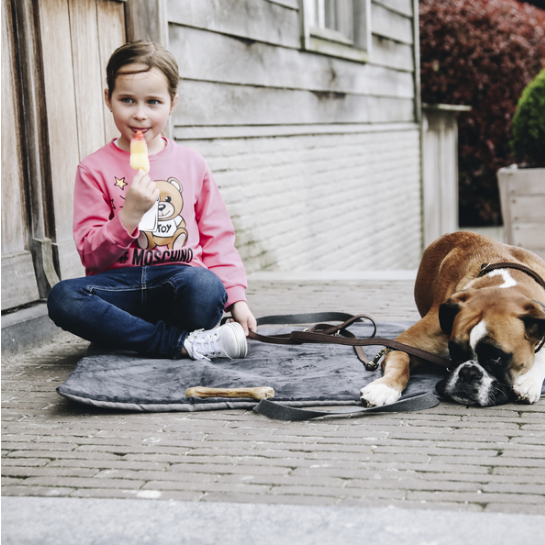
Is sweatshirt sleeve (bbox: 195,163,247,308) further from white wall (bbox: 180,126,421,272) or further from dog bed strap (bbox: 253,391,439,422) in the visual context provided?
white wall (bbox: 180,126,421,272)

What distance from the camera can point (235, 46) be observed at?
18.6ft

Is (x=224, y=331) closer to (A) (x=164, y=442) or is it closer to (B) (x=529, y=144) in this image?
(A) (x=164, y=442)

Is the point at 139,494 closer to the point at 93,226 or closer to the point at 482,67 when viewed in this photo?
the point at 93,226

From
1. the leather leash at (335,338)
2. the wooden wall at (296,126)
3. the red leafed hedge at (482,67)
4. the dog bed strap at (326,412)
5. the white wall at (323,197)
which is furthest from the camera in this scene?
the red leafed hedge at (482,67)

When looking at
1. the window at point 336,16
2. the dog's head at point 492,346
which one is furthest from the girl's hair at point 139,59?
the window at point 336,16

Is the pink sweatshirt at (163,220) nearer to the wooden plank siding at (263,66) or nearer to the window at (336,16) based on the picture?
the wooden plank siding at (263,66)

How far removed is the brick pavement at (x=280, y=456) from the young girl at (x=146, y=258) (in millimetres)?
422

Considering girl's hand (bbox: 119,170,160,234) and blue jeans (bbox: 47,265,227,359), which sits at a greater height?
girl's hand (bbox: 119,170,160,234)

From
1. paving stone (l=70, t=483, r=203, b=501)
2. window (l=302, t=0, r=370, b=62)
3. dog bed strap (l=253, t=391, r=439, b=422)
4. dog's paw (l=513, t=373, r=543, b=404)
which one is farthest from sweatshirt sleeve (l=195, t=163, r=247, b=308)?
window (l=302, t=0, r=370, b=62)

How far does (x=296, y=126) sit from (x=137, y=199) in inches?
165

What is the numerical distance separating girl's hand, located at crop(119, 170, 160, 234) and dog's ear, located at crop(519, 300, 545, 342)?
1.43 meters

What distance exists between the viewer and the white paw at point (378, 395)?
2.58 m

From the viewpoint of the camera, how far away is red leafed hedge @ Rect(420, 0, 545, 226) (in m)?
12.7

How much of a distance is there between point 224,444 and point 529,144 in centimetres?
707
